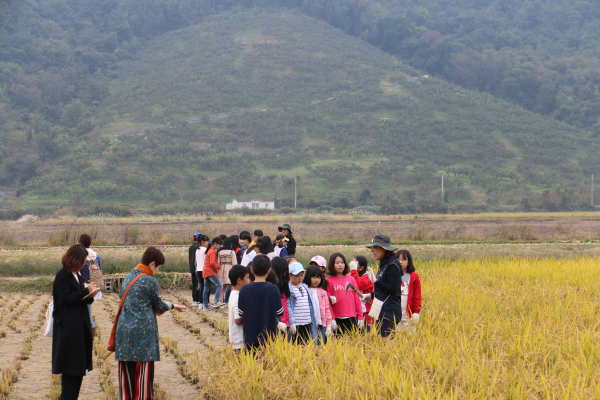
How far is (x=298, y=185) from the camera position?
213 feet

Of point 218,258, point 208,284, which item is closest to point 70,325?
point 208,284

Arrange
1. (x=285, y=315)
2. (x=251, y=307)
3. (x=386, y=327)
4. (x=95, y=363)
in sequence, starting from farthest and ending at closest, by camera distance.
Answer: (x=95, y=363)
(x=386, y=327)
(x=285, y=315)
(x=251, y=307)

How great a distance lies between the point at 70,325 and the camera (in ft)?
14.9

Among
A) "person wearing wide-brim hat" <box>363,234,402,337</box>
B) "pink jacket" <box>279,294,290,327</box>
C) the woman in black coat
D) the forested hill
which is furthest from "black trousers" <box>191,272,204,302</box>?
the forested hill

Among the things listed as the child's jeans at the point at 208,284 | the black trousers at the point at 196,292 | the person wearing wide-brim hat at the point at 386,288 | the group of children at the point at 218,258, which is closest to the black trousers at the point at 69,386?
the person wearing wide-brim hat at the point at 386,288

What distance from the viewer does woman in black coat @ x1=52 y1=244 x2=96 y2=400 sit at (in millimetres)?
4480

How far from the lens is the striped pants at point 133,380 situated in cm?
451

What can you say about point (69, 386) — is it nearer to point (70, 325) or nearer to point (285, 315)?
point (70, 325)

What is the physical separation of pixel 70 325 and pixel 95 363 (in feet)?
7.19

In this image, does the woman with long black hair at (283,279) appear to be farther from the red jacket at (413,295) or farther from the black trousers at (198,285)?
the black trousers at (198,285)

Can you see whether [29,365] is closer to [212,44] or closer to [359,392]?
[359,392]

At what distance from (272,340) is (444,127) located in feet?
292

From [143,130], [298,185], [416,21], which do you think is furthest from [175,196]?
[416,21]

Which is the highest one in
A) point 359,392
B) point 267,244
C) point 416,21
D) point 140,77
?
point 416,21
